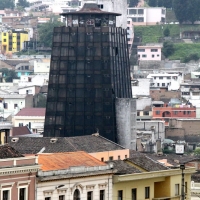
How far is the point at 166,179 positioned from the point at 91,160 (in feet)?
18.4

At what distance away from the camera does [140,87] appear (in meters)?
192

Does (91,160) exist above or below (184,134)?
above

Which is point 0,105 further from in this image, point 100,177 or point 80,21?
point 100,177

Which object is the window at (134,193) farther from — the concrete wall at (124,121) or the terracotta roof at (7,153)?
the concrete wall at (124,121)

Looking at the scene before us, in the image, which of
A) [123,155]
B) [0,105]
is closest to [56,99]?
[123,155]

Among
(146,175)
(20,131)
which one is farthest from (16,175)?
(20,131)

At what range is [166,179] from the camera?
3105 inches

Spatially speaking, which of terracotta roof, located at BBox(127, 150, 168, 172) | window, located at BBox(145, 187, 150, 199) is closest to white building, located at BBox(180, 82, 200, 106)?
terracotta roof, located at BBox(127, 150, 168, 172)

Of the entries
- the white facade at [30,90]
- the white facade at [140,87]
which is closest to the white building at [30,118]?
the white facade at [140,87]

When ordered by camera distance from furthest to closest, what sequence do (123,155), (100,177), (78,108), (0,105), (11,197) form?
(0,105)
(78,108)
(123,155)
(100,177)
(11,197)

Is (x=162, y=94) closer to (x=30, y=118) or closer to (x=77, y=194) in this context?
(x=30, y=118)

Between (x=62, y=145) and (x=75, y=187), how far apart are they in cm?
1796

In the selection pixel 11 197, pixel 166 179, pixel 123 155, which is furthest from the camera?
pixel 123 155

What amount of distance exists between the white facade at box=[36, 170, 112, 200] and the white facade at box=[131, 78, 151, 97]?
379 feet
